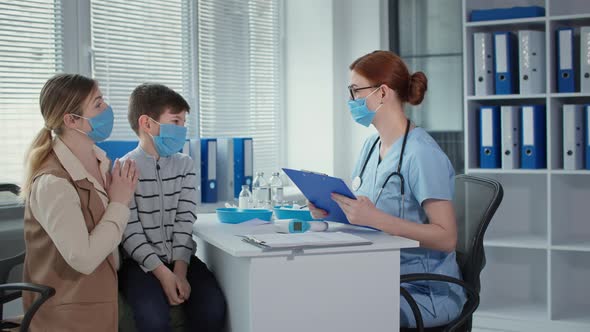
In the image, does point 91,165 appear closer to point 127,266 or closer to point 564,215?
point 127,266

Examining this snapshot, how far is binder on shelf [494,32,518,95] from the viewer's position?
3.70 meters

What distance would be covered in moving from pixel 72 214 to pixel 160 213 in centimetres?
50

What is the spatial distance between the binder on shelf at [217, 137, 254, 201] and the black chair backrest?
4.89 ft

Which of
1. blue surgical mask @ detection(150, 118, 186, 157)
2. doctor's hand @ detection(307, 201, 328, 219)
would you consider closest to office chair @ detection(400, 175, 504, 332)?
doctor's hand @ detection(307, 201, 328, 219)

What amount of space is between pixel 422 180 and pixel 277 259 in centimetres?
58

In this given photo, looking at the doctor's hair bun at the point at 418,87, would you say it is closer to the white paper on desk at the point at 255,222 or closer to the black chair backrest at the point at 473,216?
the black chair backrest at the point at 473,216

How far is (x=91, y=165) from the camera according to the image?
2275 millimetres

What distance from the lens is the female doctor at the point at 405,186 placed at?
2277 millimetres

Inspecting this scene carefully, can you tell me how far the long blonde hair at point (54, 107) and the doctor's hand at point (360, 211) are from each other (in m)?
0.87

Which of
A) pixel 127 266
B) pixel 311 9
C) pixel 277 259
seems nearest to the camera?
pixel 277 259

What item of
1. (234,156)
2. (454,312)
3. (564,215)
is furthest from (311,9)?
→ (454,312)

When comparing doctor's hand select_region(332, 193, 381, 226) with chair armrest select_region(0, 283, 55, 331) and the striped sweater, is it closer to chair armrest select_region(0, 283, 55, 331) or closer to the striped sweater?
the striped sweater

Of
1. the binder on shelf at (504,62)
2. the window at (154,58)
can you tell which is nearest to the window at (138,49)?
the window at (154,58)

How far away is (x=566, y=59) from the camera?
3598 mm
